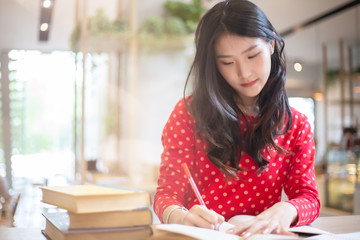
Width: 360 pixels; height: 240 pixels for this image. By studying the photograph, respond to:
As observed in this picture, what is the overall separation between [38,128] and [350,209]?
387 cm

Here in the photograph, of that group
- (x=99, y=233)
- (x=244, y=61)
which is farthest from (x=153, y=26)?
(x=99, y=233)

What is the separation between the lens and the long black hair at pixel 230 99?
1.02 m

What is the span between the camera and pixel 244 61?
40.1 inches

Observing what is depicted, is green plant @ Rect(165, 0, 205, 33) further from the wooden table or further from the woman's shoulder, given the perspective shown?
the wooden table

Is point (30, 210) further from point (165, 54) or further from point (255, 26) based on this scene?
point (255, 26)

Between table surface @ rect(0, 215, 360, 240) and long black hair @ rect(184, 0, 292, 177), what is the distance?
199 millimetres

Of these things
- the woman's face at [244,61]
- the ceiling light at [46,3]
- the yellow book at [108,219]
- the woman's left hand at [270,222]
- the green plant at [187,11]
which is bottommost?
the woman's left hand at [270,222]

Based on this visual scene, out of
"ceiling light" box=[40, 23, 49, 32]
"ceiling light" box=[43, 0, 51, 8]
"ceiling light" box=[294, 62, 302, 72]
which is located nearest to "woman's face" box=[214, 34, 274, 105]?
"ceiling light" box=[40, 23, 49, 32]

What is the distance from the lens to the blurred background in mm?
2447

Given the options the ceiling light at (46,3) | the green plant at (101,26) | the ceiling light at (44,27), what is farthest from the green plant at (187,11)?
the ceiling light at (44,27)

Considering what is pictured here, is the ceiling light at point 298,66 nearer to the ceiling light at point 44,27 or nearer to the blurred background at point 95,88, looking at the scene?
the blurred background at point 95,88

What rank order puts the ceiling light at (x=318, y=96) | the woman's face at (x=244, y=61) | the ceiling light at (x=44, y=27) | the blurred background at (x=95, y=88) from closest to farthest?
the woman's face at (x=244, y=61) → the blurred background at (x=95, y=88) → the ceiling light at (x=44, y=27) → the ceiling light at (x=318, y=96)

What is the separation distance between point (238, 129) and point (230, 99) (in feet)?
0.29

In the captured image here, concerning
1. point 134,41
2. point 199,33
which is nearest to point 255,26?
point 199,33
